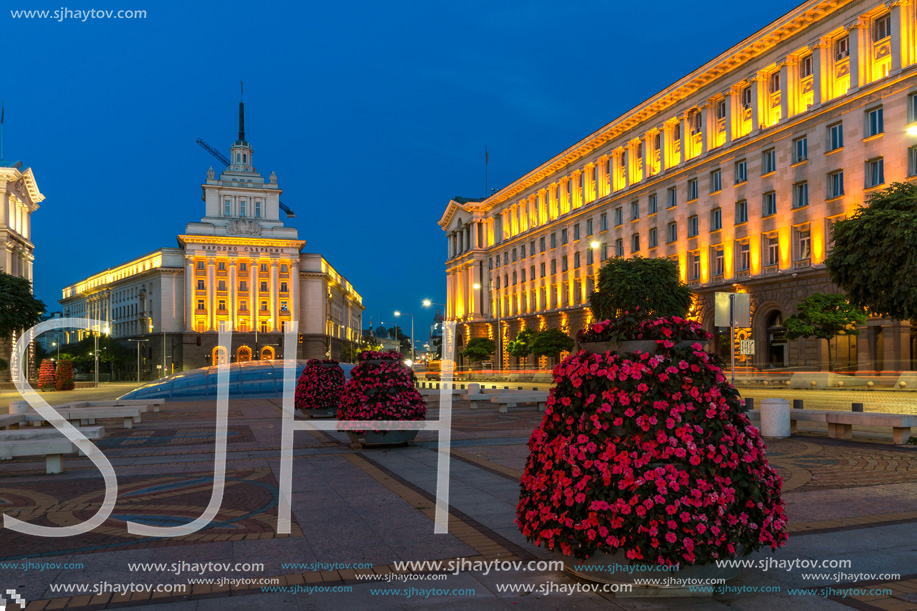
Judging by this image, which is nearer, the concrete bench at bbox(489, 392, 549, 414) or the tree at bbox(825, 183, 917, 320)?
the tree at bbox(825, 183, 917, 320)

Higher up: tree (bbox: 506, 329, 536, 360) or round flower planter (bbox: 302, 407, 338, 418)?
tree (bbox: 506, 329, 536, 360)

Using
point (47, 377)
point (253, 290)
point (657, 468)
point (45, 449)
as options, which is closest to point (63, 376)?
point (47, 377)

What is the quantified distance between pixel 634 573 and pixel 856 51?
42.2 meters

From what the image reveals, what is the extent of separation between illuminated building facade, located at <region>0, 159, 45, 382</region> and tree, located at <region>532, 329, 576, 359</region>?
160ft

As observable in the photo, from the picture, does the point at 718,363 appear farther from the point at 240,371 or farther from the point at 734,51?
the point at 734,51

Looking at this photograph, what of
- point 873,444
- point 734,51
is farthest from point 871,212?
point 734,51

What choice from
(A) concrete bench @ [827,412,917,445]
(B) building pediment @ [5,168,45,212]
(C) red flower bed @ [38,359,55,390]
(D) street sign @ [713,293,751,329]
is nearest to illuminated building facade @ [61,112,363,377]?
(B) building pediment @ [5,168,45,212]

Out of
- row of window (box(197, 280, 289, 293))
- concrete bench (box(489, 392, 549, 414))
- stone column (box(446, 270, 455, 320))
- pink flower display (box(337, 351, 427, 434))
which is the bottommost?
concrete bench (box(489, 392, 549, 414))

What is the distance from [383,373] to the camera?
15.1m

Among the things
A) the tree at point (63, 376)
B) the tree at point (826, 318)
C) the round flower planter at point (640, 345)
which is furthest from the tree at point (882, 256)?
the tree at point (63, 376)

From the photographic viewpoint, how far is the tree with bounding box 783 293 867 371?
119ft

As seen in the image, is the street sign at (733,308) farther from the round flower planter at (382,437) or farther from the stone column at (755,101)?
the stone column at (755,101)

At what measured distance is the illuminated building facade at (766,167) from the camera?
37594mm

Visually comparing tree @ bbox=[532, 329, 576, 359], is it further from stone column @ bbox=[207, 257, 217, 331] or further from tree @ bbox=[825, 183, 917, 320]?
stone column @ bbox=[207, 257, 217, 331]
